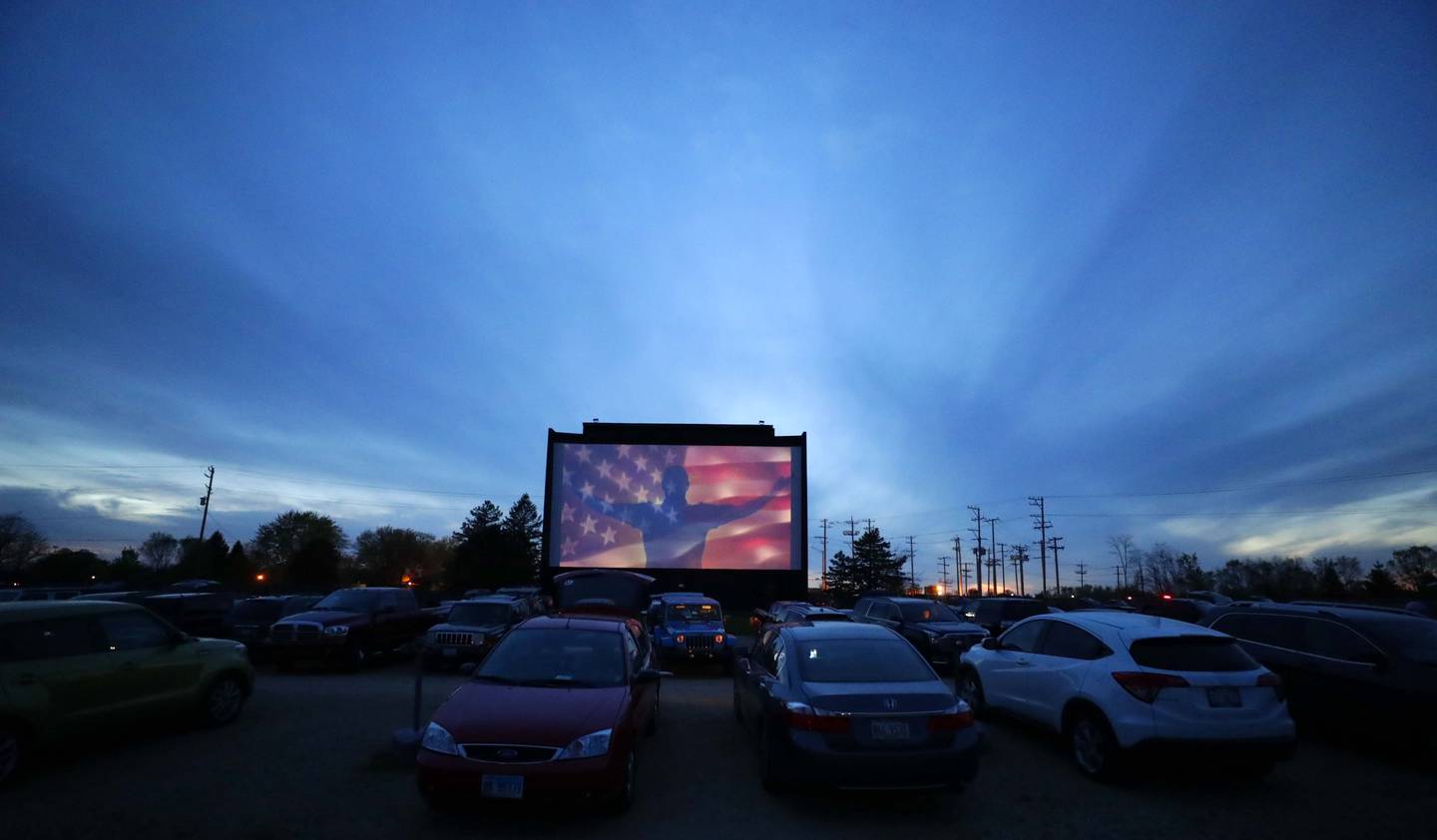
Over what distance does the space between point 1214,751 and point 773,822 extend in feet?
12.7

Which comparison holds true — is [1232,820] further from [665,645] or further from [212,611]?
[212,611]

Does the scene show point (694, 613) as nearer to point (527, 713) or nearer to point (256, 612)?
point (256, 612)

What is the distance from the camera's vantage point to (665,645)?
15.3 m

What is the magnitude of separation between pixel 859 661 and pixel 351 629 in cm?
1193

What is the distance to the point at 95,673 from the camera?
7.00 m

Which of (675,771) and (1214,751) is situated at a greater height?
(1214,751)

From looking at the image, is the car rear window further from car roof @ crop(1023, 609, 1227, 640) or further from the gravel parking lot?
the gravel parking lot

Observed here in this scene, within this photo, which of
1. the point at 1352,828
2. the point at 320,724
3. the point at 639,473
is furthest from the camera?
the point at 639,473

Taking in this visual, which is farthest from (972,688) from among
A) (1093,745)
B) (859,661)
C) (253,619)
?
(253,619)

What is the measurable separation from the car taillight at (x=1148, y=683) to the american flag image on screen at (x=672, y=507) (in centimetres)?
2714

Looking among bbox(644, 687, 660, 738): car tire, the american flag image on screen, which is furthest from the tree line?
bbox(644, 687, 660, 738): car tire

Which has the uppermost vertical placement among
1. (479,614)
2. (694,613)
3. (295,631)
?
(694,613)

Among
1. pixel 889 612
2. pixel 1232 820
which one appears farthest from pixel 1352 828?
pixel 889 612

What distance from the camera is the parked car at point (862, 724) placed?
220 inches
